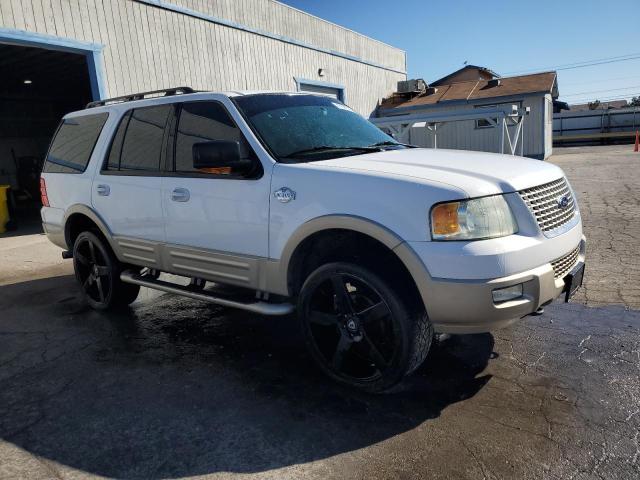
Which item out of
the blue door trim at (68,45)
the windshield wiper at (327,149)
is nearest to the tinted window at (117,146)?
the windshield wiper at (327,149)

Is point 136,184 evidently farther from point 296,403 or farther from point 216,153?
point 296,403

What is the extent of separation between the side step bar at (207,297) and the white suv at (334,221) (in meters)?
0.01

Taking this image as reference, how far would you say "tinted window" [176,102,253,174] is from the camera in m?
3.71

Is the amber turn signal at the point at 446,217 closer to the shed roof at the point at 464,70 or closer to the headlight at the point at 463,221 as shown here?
the headlight at the point at 463,221

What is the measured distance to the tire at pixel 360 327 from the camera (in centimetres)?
289

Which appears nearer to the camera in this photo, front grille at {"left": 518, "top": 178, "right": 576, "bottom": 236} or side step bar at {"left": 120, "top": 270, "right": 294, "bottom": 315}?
front grille at {"left": 518, "top": 178, "right": 576, "bottom": 236}

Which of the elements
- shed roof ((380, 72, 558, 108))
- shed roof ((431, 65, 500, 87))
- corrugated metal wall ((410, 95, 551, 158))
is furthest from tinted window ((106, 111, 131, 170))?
shed roof ((431, 65, 500, 87))

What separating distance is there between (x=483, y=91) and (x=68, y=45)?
20.8m

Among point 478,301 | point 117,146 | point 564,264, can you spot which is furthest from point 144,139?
point 564,264

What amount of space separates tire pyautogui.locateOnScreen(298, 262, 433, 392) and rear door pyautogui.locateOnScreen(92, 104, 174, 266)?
1613 mm

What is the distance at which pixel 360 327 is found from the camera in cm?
306

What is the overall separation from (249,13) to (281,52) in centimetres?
166

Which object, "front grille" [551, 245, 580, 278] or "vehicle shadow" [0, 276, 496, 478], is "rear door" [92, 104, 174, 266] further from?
"front grille" [551, 245, 580, 278]

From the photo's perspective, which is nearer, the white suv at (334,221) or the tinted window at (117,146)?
the white suv at (334,221)
